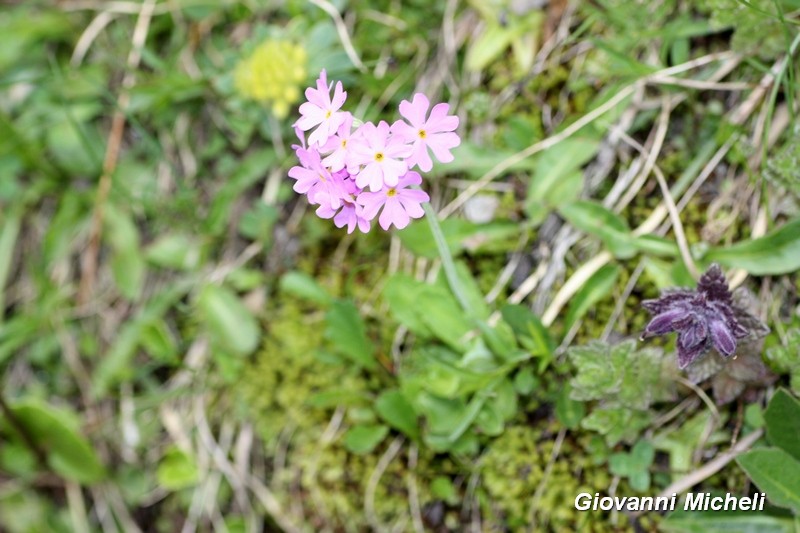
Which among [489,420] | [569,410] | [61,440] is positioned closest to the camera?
[569,410]

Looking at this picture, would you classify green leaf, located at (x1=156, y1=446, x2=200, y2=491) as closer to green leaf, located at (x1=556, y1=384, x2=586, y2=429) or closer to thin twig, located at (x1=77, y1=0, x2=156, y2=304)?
thin twig, located at (x1=77, y1=0, x2=156, y2=304)

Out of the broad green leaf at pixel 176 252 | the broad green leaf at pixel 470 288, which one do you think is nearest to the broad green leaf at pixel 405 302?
the broad green leaf at pixel 470 288

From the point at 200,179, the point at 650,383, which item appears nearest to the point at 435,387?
the point at 650,383

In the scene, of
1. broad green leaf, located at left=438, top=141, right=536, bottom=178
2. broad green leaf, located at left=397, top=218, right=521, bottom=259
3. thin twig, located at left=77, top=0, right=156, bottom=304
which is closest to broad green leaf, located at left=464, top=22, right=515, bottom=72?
broad green leaf, located at left=438, top=141, right=536, bottom=178

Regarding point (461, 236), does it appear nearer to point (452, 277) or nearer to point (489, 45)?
point (452, 277)

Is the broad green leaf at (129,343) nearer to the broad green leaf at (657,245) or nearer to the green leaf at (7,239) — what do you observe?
the green leaf at (7,239)

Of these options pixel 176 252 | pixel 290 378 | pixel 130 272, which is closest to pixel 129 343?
pixel 130 272
